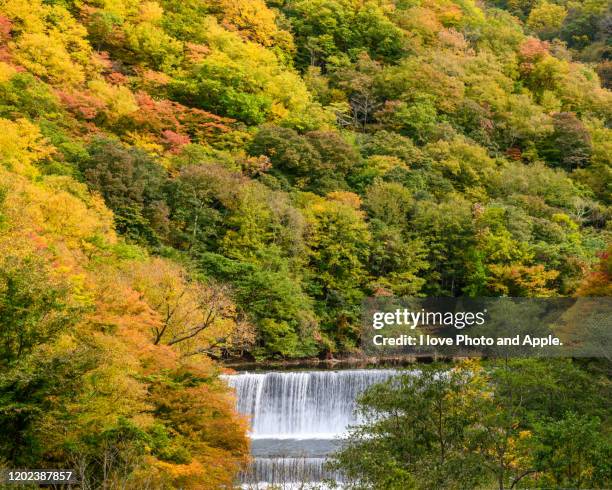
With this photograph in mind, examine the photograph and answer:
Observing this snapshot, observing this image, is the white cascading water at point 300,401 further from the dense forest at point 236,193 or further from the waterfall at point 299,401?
the dense forest at point 236,193

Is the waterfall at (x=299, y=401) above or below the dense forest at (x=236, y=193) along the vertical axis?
below

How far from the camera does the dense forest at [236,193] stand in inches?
590

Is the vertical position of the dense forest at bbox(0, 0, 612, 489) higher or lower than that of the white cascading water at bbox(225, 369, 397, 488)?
higher

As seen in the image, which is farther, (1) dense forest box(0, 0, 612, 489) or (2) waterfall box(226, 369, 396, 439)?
(2) waterfall box(226, 369, 396, 439)

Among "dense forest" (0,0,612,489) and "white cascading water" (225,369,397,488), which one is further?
"white cascading water" (225,369,397,488)

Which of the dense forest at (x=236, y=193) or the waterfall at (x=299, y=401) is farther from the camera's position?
the waterfall at (x=299, y=401)

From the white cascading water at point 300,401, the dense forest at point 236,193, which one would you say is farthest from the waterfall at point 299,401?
the dense forest at point 236,193

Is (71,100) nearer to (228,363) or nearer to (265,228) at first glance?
(265,228)

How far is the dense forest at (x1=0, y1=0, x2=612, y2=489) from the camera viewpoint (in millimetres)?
14984

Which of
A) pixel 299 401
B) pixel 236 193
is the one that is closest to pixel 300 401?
pixel 299 401

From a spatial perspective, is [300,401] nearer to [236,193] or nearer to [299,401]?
[299,401]

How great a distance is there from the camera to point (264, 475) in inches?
838

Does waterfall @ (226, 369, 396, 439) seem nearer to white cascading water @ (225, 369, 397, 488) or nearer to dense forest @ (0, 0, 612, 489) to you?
white cascading water @ (225, 369, 397, 488)

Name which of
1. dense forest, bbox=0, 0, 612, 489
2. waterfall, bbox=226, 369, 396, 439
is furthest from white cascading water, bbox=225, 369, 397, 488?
dense forest, bbox=0, 0, 612, 489
